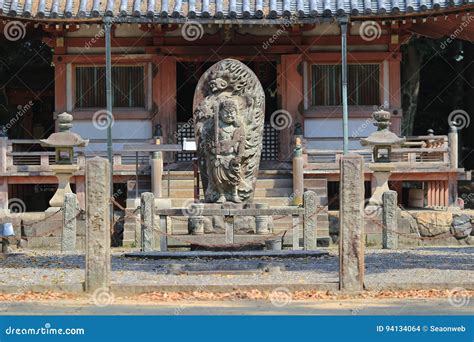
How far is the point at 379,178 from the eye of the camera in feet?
82.0

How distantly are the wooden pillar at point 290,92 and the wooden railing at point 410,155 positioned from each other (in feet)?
4.77

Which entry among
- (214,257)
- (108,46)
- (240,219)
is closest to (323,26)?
(108,46)

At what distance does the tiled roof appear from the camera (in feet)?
87.7

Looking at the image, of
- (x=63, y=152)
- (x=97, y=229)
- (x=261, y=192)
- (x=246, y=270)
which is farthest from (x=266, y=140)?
(x=97, y=229)

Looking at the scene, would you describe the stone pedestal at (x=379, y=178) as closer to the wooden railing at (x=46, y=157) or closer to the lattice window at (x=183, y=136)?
the wooden railing at (x=46, y=157)

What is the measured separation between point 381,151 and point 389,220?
11.0ft

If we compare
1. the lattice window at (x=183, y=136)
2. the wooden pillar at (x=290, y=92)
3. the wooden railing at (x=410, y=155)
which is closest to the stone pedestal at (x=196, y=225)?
the wooden railing at (x=410, y=155)

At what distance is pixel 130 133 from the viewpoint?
2902 cm

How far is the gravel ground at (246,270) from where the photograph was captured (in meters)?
15.7

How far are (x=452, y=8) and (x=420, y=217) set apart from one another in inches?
188

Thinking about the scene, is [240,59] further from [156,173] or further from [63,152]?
[63,152]

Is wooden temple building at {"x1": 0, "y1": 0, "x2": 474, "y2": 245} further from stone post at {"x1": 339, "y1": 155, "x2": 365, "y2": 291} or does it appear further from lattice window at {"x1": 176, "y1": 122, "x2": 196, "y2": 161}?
stone post at {"x1": 339, "y1": 155, "x2": 365, "y2": 291}

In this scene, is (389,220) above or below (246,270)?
above

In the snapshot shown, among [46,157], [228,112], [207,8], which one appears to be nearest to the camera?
[228,112]
